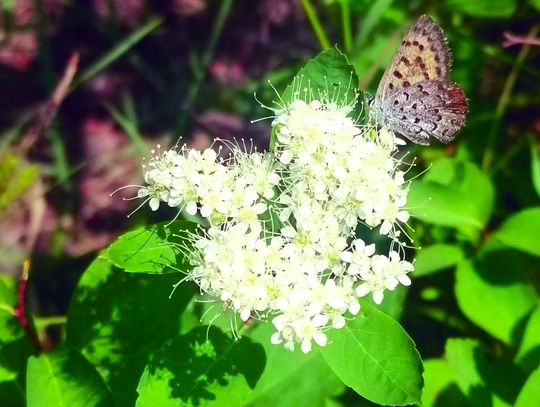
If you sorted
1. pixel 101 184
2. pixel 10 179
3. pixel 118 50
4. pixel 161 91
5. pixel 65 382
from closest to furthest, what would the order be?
pixel 65 382 < pixel 10 179 < pixel 118 50 < pixel 101 184 < pixel 161 91

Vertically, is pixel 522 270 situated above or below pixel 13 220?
above

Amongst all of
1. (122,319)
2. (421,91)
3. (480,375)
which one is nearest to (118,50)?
(122,319)

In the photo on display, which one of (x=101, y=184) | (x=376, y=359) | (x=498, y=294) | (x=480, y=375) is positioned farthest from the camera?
(x=101, y=184)

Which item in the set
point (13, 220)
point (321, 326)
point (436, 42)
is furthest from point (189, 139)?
point (321, 326)

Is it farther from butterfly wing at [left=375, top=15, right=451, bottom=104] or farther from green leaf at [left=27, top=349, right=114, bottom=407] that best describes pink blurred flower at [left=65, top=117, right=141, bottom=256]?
butterfly wing at [left=375, top=15, right=451, bottom=104]

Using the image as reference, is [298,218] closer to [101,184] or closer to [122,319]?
[122,319]

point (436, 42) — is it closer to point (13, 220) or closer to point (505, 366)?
point (505, 366)

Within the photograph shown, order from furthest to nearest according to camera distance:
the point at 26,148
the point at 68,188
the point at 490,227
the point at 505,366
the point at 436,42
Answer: the point at 68,188, the point at 26,148, the point at 490,227, the point at 505,366, the point at 436,42
